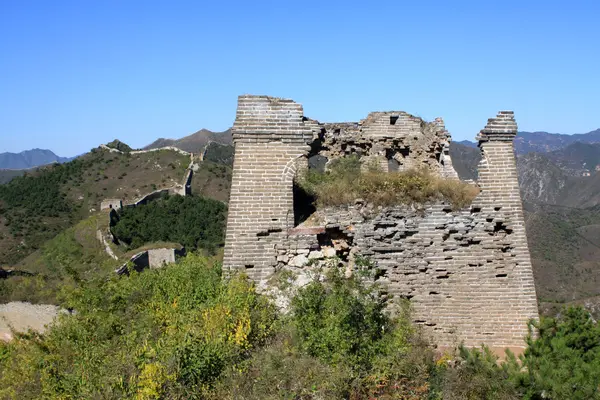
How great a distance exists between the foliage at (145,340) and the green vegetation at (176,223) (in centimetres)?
2967

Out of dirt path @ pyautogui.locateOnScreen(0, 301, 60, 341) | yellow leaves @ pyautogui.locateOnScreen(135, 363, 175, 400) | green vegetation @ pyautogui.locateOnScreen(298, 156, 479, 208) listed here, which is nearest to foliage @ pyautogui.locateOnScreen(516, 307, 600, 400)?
green vegetation @ pyautogui.locateOnScreen(298, 156, 479, 208)

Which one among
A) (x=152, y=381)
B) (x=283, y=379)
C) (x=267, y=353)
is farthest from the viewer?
(x=267, y=353)

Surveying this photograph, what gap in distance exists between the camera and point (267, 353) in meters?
6.26

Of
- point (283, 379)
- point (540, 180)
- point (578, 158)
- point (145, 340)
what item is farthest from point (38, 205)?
point (578, 158)

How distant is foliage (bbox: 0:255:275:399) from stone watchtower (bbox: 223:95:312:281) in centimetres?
50

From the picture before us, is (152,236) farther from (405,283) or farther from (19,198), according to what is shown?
(405,283)

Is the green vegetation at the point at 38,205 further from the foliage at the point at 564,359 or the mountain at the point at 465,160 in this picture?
the mountain at the point at 465,160

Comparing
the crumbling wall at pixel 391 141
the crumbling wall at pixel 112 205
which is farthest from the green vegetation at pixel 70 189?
the crumbling wall at pixel 391 141

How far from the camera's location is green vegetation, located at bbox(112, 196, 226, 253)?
39.5m

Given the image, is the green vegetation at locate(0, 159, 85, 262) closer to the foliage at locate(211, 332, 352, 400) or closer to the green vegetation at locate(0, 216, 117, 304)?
the green vegetation at locate(0, 216, 117, 304)

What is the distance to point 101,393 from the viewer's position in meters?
5.50

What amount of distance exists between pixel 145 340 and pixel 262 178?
3.04m

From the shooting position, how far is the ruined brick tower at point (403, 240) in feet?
26.2

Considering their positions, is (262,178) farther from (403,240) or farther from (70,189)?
(70,189)
